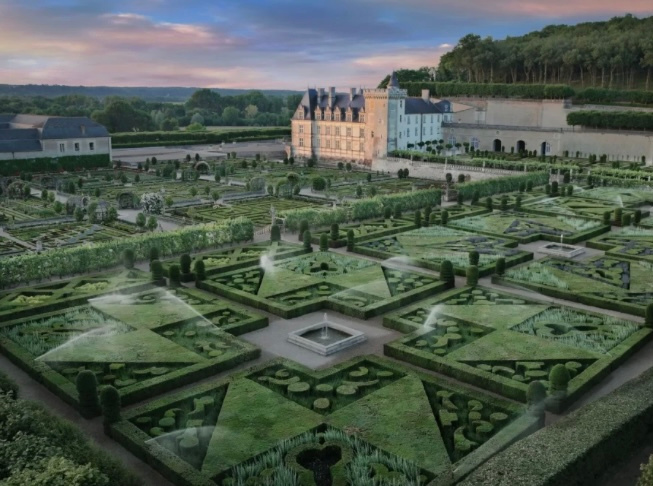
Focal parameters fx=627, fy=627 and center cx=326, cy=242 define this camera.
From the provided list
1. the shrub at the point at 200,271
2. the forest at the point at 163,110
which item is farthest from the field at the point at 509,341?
the forest at the point at 163,110

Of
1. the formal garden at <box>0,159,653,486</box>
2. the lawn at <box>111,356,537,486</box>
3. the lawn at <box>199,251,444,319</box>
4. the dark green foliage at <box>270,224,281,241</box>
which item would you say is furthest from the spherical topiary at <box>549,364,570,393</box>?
the dark green foliage at <box>270,224,281,241</box>

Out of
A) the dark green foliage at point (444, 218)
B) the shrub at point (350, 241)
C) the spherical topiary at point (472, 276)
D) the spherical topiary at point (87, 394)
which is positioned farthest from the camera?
the dark green foliage at point (444, 218)

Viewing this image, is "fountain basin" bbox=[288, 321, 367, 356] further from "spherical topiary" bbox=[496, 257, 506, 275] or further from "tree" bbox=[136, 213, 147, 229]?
"tree" bbox=[136, 213, 147, 229]

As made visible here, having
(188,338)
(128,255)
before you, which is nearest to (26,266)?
(128,255)

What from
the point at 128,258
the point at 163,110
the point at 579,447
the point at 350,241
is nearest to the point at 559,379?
the point at 579,447

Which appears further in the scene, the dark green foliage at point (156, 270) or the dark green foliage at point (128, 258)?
the dark green foliage at point (128, 258)

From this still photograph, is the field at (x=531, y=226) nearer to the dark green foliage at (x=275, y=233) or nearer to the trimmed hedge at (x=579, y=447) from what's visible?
the dark green foliage at (x=275, y=233)

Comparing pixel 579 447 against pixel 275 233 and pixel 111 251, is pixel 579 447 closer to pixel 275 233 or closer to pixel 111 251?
pixel 111 251
